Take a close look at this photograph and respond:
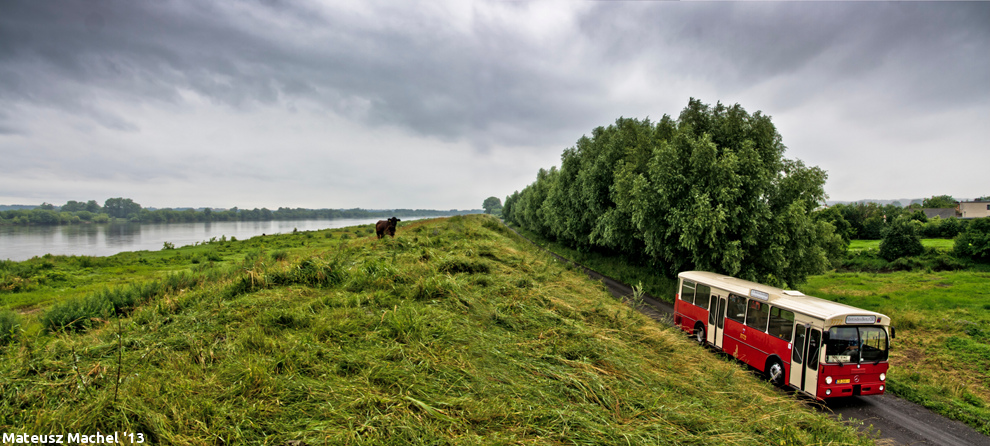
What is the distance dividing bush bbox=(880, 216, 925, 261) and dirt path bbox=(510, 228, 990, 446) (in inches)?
1793

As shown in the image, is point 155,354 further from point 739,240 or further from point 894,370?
point 894,370

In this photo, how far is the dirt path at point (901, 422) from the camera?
8672 millimetres

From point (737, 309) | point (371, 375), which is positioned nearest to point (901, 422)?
point (737, 309)

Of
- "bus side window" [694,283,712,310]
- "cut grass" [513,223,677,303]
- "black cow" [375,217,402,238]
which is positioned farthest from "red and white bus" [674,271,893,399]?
"black cow" [375,217,402,238]

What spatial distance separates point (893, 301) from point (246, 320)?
1365 inches

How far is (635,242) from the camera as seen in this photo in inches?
1071

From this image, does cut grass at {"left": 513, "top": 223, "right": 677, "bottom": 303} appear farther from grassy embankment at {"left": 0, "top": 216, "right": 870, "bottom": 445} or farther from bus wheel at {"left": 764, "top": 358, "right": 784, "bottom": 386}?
grassy embankment at {"left": 0, "top": 216, "right": 870, "bottom": 445}

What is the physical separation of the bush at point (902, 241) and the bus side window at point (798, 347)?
48.6 m

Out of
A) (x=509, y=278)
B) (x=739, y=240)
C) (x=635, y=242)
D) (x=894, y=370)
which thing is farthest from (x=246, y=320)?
(x=635, y=242)

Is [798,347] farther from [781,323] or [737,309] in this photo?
[737,309]

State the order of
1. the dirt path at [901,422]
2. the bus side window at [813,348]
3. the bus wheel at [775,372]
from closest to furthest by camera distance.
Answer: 1. the dirt path at [901,422]
2. the bus side window at [813,348]
3. the bus wheel at [775,372]

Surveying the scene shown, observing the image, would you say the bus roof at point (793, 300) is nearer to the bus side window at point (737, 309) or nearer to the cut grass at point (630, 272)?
the bus side window at point (737, 309)

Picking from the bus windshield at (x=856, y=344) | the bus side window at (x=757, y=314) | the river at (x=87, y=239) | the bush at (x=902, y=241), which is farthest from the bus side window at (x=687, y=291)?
the bush at (x=902, y=241)

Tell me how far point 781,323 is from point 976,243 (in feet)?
152
